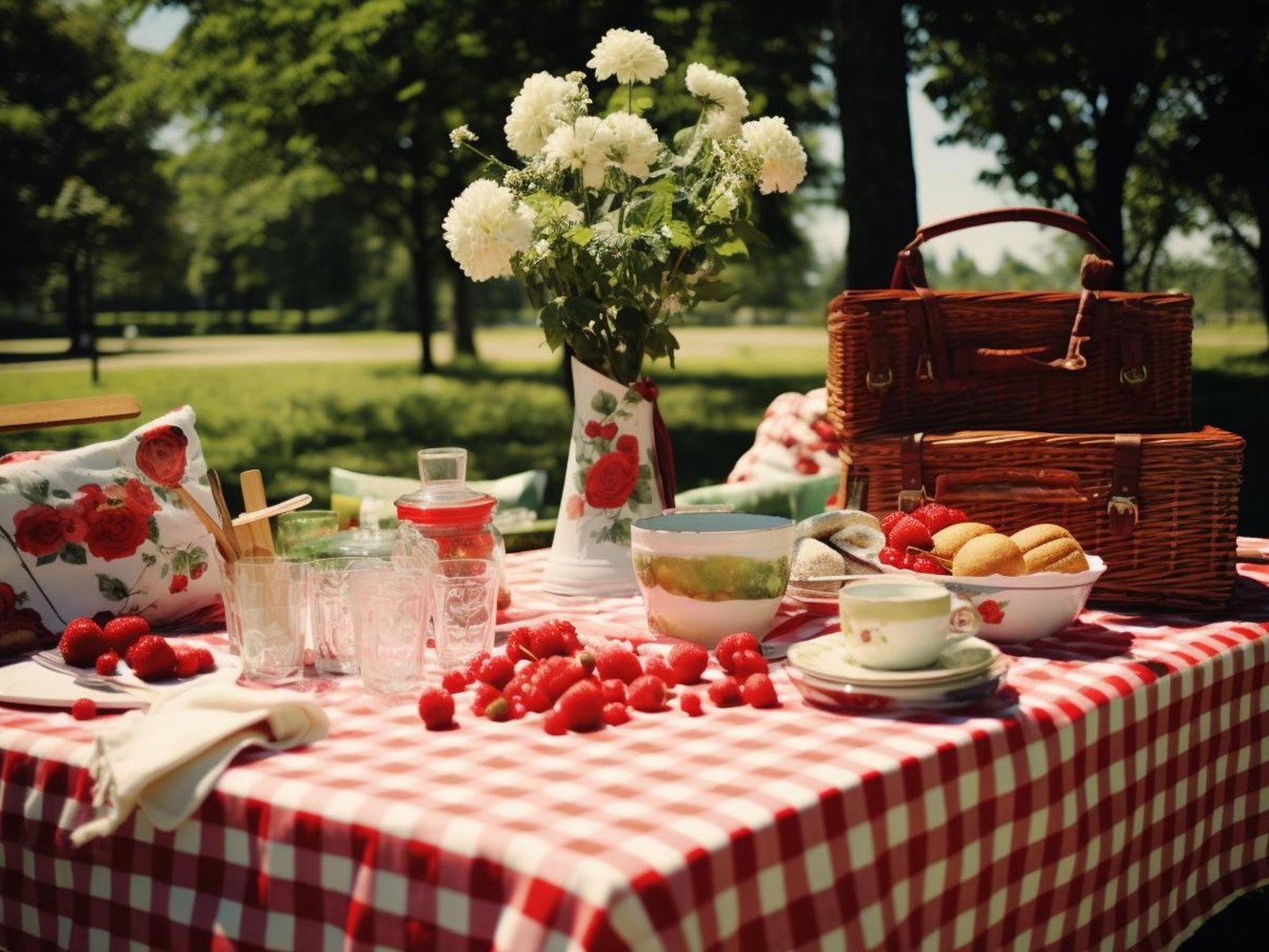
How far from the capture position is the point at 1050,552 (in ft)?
7.22

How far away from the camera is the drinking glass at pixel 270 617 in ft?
6.36

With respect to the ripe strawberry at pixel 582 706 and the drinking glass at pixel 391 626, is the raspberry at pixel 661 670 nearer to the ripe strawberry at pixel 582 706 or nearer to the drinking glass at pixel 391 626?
the ripe strawberry at pixel 582 706

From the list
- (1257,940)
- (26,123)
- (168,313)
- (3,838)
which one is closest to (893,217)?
(1257,940)

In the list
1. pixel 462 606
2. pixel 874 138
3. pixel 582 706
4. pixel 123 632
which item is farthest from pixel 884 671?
pixel 874 138

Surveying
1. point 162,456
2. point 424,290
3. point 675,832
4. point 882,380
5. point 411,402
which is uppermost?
point 424,290

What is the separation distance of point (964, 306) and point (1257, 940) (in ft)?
4.60

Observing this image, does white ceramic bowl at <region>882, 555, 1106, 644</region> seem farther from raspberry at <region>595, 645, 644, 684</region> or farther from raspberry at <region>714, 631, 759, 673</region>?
raspberry at <region>595, 645, 644, 684</region>

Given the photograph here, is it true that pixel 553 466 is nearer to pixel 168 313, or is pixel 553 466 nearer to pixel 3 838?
pixel 3 838

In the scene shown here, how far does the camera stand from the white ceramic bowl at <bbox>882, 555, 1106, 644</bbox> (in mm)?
2139

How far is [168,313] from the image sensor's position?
4591 centimetres

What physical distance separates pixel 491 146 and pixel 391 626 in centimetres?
749

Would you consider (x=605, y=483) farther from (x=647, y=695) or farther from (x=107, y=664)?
(x=107, y=664)

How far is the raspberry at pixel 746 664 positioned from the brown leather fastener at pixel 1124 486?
0.96 meters

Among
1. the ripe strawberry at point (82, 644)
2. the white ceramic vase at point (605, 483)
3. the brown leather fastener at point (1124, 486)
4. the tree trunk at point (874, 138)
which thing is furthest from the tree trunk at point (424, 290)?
the ripe strawberry at point (82, 644)
